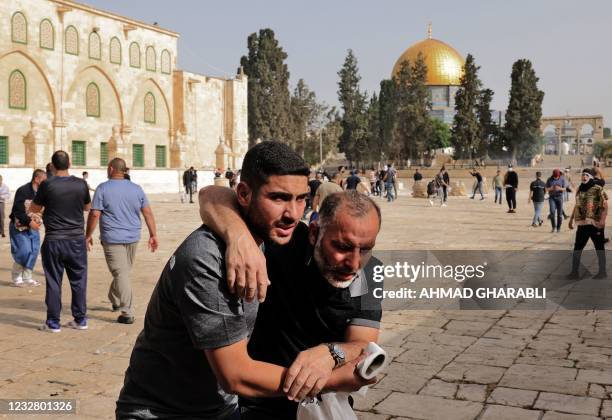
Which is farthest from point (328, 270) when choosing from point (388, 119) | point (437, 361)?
point (388, 119)

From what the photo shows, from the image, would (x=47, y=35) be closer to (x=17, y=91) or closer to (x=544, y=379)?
(x=17, y=91)

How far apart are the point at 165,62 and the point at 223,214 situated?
4146cm

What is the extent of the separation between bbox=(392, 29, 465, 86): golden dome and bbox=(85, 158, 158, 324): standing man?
79953mm

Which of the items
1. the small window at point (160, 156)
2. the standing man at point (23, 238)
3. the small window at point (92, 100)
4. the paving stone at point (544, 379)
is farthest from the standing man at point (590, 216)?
the small window at point (160, 156)

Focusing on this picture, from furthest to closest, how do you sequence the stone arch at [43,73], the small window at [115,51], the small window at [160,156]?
the small window at [160,156] → the small window at [115,51] → the stone arch at [43,73]

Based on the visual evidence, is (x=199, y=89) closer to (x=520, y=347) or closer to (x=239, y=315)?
(x=520, y=347)

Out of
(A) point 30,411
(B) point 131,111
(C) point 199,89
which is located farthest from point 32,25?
(A) point 30,411

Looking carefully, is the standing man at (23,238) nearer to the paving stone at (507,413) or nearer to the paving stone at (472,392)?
the paving stone at (472,392)

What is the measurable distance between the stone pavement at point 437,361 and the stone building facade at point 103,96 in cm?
2422

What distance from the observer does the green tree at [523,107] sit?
54.5 metres

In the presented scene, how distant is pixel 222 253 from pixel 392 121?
5674cm

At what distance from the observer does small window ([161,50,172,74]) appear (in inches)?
1618

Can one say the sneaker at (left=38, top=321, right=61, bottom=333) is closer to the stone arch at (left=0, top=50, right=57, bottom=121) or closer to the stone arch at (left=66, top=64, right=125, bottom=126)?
the stone arch at (left=0, top=50, right=57, bottom=121)

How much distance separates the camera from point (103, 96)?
37.5 meters
